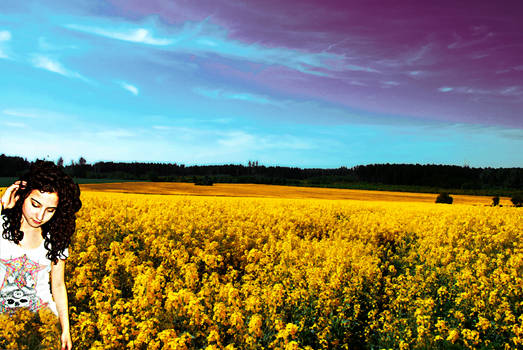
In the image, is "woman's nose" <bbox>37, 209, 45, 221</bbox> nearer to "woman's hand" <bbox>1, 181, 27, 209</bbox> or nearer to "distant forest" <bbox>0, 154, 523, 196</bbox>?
"woman's hand" <bbox>1, 181, 27, 209</bbox>

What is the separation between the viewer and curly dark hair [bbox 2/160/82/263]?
3074mm

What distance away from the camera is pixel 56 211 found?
10.8 ft


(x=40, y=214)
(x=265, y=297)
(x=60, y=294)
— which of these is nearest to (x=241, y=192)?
(x=265, y=297)

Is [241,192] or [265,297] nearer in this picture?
[265,297]

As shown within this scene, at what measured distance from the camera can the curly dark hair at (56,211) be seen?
307 cm

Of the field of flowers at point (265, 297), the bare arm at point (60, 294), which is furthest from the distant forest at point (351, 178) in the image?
the bare arm at point (60, 294)

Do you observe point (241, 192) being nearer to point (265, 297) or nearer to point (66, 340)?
point (265, 297)

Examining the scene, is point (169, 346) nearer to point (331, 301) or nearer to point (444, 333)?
point (331, 301)

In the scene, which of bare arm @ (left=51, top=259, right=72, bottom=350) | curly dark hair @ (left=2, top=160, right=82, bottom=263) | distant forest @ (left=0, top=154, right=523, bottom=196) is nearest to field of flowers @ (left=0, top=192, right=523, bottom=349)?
bare arm @ (left=51, top=259, right=72, bottom=350)

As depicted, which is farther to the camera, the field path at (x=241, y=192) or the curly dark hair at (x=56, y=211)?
the field path at (x=241, y=192)

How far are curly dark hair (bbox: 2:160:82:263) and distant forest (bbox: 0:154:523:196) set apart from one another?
198 ft

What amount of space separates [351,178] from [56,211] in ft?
333

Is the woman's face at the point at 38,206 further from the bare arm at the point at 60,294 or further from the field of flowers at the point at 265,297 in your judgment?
the field of flowers at the point at 265,297

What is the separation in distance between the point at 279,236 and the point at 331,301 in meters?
6.23
